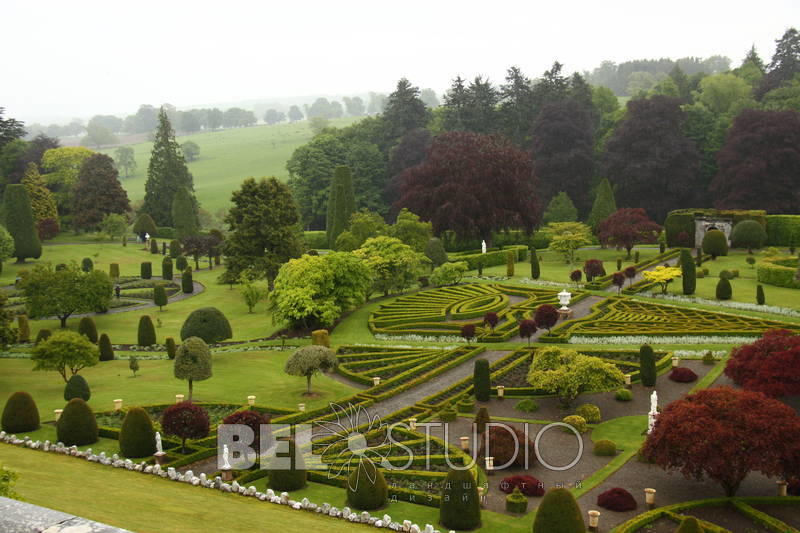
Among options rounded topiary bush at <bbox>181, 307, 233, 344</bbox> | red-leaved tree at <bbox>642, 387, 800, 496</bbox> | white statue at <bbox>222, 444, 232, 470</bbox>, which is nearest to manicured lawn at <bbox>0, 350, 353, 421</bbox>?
rounded topiary bush at <bbox>181, 307, 233, 344</bbox>

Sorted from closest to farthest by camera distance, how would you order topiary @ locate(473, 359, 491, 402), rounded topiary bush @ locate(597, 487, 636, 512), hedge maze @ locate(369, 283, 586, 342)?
rounded topiary bush @ locate(597, 487, 636, 512)
topiary @ locate(473, 359, 491, 402)
hedge maze @ locate(369, 283, 586, 342)

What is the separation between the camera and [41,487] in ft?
72.9

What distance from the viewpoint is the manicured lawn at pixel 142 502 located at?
63.0ft

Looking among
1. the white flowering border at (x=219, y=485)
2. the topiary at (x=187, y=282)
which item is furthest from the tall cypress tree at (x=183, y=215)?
the white flowering border at (x=219, y=485)

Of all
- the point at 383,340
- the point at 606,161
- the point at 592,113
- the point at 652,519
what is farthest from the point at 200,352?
the point at 592,113

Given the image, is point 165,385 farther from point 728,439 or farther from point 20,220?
point 20,220

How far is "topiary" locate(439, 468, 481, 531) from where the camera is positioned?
22875 millimetres

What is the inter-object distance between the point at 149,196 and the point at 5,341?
209 feet

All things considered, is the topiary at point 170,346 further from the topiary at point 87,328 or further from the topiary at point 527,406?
the topiary at point 527,406

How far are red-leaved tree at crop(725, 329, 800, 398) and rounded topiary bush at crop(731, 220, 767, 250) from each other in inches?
1562

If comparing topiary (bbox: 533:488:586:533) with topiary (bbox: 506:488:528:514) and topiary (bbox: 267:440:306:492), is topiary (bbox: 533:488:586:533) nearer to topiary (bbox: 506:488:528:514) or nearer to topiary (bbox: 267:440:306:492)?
topiary (bbox: 506:488:528:514)

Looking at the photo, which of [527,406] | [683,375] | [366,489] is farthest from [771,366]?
[366,489]

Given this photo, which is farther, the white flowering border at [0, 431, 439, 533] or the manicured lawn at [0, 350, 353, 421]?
the manicured lawn at [0, 350, 353, 421]

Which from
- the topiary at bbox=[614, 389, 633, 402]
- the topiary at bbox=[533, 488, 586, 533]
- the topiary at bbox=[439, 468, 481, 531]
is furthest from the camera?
the topiary at bbox=[614, 389, 633, 402]
